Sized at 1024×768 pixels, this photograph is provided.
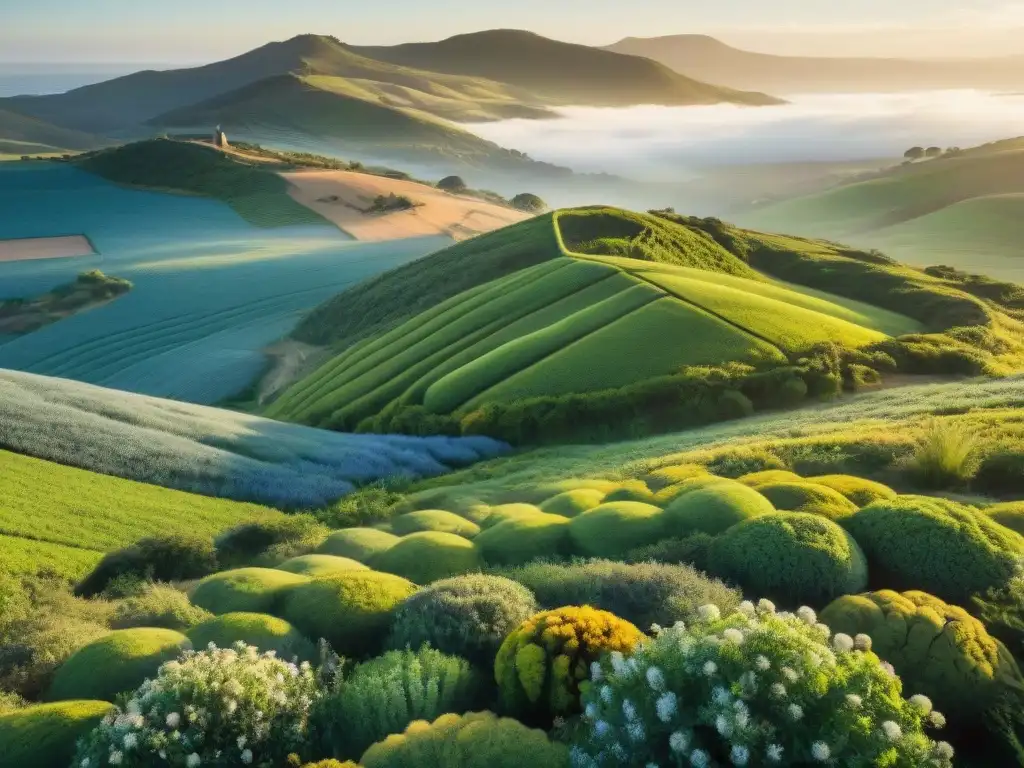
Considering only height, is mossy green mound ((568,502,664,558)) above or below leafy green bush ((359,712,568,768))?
below

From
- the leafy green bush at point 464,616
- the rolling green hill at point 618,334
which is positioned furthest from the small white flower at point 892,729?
the rolling green hill at point 618,334

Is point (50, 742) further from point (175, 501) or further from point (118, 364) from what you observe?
point (118, 364)

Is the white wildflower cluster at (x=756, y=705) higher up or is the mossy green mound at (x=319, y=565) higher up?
the white wildflower cluster at (x=756, y=705)

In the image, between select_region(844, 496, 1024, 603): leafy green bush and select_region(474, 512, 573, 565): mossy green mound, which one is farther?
select_region(474, 512, 573, 565): mossy green mound

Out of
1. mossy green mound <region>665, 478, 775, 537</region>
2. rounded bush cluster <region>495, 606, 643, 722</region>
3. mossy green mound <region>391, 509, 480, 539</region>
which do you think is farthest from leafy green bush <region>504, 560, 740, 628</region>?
mossy green mound <region>391, 509, 480, 539</region>

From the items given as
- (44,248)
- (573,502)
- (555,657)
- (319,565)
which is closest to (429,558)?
(319,565)

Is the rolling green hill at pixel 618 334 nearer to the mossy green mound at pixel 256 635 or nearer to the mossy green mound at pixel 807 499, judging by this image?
the mossy green mound at pixel 807 499

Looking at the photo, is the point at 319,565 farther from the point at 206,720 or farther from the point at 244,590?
the point at 206,720

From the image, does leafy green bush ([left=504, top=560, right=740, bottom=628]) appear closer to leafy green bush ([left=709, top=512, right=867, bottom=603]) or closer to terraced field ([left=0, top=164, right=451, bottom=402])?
leafy green bush ([left=709, top=512, right=867, bottom=603])
